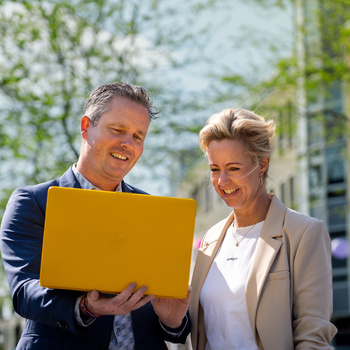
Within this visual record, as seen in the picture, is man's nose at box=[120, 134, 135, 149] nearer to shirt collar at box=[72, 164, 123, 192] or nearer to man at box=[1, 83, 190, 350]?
man at box=[1, 83, 190, 350]

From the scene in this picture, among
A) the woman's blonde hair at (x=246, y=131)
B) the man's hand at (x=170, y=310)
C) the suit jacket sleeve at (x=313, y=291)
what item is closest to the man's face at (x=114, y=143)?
the woman's blonde hair at (x=246, y=131)

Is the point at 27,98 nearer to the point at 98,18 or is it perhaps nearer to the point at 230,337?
the point at 98,18

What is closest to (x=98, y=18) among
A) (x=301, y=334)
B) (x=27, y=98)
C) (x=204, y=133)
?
(x=27, y=98)

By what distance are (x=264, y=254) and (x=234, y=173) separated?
1.60ft

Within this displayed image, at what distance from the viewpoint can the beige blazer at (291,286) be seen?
128 inches

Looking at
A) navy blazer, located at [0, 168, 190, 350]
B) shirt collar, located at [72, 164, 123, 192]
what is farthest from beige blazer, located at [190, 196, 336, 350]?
shirt collar, located at [72, 164, 123, 192]

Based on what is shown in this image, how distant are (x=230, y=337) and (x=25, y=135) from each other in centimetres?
986

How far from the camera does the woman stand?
3.28 m

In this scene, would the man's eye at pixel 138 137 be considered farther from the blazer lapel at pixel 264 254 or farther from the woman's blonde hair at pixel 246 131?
the blazer lapel at pixel 264 254

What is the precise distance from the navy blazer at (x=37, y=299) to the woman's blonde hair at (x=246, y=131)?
40.7 inches

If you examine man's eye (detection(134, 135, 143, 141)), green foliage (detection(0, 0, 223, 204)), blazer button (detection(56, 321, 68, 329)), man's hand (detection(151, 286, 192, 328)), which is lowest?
blazer button (detection(56, 321, 68, 329))

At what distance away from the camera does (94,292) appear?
274 centimetres

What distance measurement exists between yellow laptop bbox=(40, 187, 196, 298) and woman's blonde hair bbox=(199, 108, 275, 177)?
98cm

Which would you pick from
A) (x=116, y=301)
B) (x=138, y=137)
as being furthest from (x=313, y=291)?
(x=138, y=137)
